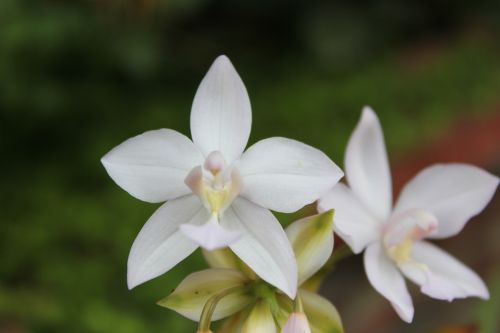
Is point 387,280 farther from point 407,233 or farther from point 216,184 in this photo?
point 216,184

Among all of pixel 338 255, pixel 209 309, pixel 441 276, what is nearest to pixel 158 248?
pixel 209 309

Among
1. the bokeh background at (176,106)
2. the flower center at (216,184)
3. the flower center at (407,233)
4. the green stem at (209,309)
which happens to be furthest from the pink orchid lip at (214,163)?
the bokeh background at (176,106)

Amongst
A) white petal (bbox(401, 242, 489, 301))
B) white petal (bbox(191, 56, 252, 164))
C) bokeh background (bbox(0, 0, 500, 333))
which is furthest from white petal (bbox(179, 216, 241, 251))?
bokeh background (bbox(0, 0, 500, 333))

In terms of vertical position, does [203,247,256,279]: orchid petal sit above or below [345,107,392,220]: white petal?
below

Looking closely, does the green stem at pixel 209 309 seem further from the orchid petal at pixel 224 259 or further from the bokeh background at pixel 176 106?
the bokeh background at pixel 176 106

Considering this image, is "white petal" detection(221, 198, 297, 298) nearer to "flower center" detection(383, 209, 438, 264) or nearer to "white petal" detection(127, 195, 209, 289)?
"white petal" detection(127, 195, 209, 289)
